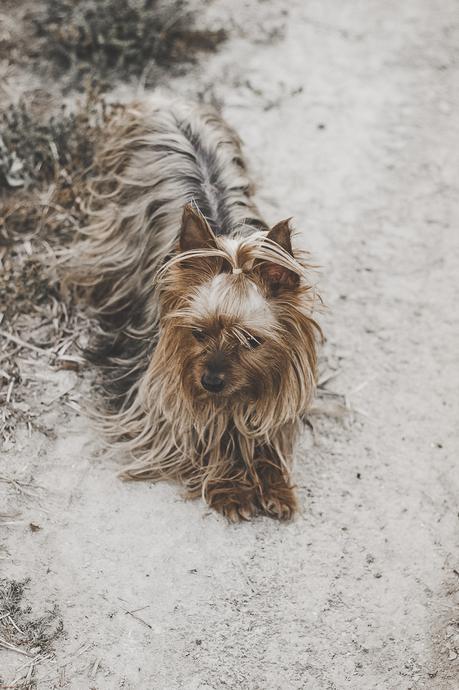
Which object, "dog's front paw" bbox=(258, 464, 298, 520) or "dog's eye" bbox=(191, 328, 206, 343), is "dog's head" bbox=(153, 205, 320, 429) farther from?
"dog's front paw" bbox=(258, 464, 298, 520)

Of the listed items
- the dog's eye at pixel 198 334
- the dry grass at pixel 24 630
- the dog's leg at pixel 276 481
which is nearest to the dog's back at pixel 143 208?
the dog's eye at pixel 198 334

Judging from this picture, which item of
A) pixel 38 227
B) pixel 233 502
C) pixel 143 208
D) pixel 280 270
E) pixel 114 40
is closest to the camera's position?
pixel 280 270

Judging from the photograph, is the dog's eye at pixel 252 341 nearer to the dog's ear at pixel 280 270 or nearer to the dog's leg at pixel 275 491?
the dog's ear at pixel 280 270

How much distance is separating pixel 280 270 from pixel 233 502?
3.82 ft

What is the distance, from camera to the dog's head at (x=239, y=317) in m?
3.03

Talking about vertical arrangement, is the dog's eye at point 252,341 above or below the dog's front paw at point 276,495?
above

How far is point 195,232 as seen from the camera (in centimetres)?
304

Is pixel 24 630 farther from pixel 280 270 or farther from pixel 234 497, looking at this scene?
pixel 280 270

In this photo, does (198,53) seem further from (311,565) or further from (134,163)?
(311,565)

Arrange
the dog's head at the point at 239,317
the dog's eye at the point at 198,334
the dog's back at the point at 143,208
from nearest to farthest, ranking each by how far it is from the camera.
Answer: the dog's head at the point at 239,317 < the dog's eye at the point at 198,334 < the dog's back at the point at 143,208

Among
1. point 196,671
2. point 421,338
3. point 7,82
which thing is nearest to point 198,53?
point 7,82

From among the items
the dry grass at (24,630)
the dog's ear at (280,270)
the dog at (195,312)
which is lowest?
the dry grass at (24,630)

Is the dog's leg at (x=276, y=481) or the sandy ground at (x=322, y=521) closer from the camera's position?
the sandy ground at (x=322, y=521)

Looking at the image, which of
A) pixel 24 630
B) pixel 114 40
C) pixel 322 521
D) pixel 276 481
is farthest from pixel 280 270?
pixel 114 40
